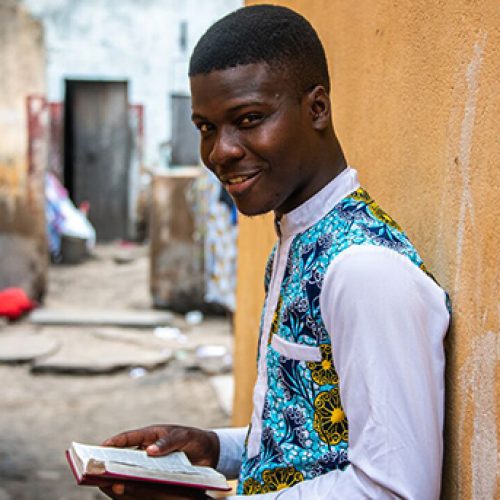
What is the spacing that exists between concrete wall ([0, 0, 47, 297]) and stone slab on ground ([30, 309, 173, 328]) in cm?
56

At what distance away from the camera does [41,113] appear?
9305 mm

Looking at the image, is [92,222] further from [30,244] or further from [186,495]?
[186,495]

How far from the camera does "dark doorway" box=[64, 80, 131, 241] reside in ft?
53.2

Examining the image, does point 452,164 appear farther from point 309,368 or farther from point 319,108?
point 309,368

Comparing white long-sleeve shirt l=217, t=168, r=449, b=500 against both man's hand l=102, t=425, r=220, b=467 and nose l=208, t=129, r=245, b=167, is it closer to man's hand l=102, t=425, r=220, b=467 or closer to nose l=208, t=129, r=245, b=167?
nose l=208, t=129, r=245, b=167

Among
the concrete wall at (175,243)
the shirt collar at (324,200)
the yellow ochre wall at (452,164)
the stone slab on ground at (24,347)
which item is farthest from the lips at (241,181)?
the concrete wall at (175,243)

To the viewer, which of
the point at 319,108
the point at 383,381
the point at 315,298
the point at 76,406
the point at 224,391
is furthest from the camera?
the point at 224,391

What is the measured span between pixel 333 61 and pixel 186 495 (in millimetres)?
1334

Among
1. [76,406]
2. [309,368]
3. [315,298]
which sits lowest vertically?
[76,406]

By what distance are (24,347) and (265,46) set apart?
6.70 metres

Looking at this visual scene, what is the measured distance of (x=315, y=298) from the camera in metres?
1.51

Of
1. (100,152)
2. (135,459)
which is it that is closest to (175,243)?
(100,152)

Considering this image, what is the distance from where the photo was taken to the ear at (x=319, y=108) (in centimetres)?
160

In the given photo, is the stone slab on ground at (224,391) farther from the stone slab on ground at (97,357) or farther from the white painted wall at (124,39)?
the white painted wall at (124,39)
